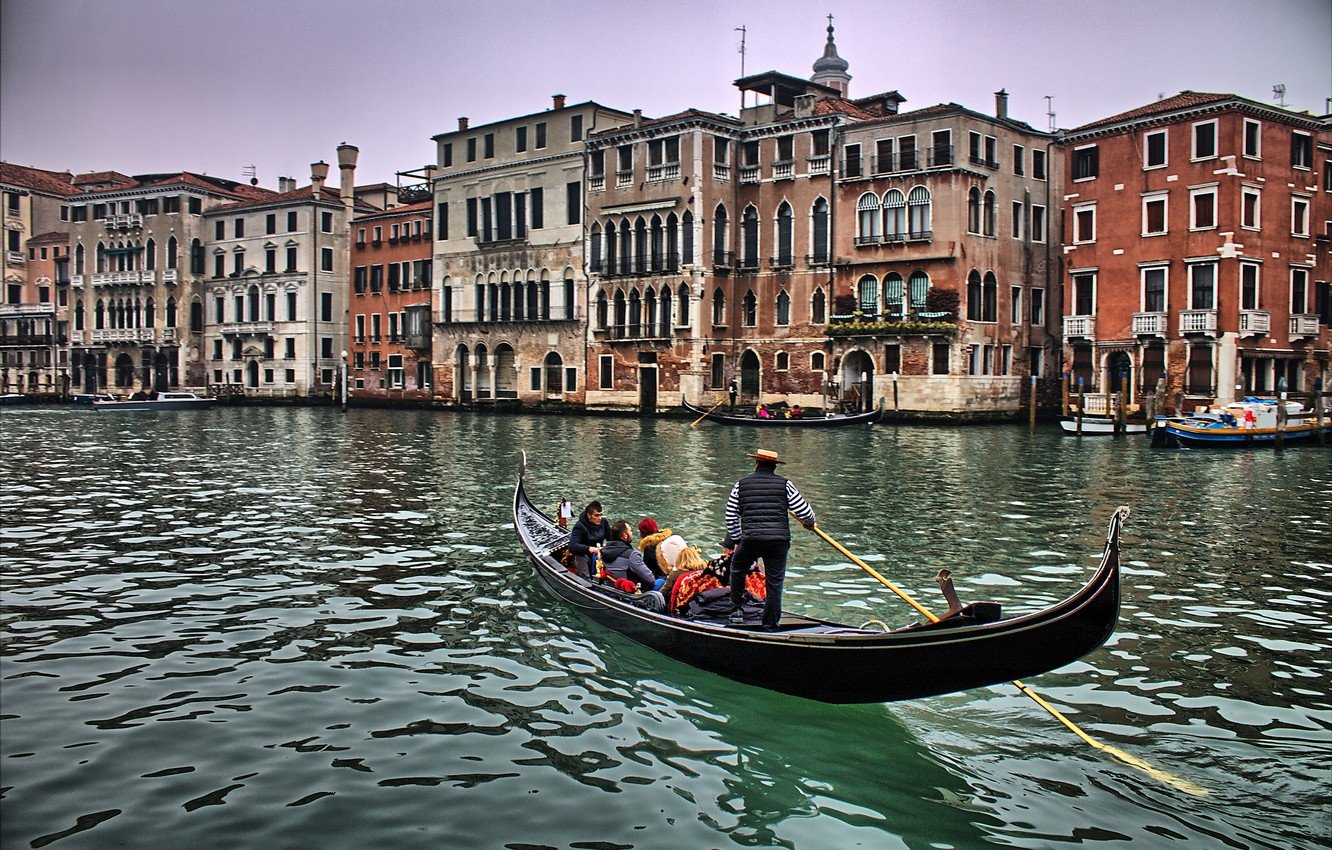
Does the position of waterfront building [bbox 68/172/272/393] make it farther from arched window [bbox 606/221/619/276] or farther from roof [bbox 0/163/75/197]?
arched window [bbox 606/221/619/276]

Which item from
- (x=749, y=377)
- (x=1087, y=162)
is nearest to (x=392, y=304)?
(x=749, y=377)

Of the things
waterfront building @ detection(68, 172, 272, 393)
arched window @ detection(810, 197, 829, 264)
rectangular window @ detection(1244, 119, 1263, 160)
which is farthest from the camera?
waterfront building @ detection(68, 172, 272, 393)

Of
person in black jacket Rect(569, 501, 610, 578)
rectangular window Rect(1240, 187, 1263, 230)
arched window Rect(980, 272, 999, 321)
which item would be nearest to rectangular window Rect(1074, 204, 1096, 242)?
arched window Rect(980, 272, 999, 321)

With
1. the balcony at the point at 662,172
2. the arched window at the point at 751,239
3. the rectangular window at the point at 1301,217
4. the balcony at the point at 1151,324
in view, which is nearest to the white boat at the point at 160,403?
the balcony at the point at 662,172

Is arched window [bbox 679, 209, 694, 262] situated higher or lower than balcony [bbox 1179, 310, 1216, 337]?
higher

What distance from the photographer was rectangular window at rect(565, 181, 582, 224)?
3953 cm

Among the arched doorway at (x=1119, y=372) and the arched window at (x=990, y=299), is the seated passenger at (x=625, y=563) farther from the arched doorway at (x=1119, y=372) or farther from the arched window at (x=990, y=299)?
the arched window at (x=990, y=299)

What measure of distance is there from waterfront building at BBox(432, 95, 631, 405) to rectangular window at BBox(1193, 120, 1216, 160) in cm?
1821

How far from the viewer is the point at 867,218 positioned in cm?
3316

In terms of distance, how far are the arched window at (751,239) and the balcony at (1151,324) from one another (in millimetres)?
11185

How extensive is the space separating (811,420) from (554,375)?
12999 millimetres

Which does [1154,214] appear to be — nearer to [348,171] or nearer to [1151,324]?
[1151,324]

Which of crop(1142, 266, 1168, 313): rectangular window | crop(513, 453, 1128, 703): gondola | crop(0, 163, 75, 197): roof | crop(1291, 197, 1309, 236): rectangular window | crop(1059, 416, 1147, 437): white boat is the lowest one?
crop(513, 453, 1128, 703): gondola

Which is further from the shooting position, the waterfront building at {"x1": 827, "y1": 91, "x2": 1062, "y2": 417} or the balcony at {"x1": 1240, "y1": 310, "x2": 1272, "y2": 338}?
the waterfront building at {"x1": 827, "y1": 91, "x2": 1062, "y2": 417}
